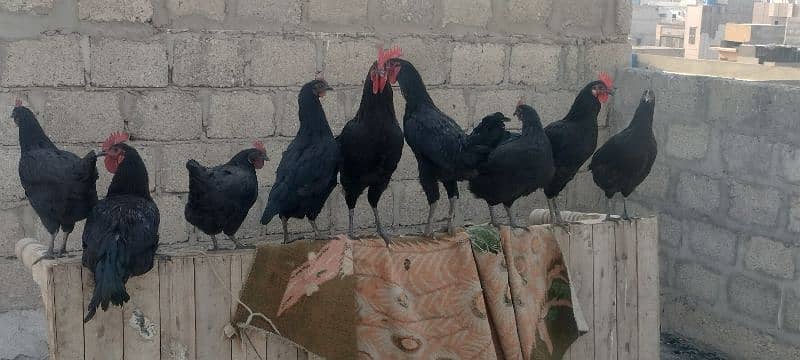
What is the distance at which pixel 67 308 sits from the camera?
2959 millimetres

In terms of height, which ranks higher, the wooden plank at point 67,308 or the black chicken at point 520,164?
the black chicken at point 520,164

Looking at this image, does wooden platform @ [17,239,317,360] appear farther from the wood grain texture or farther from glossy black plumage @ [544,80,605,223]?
glossy black plumage @ [544,80,605,223]

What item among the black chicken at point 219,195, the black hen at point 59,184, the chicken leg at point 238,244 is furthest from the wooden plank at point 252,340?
the black hen at point 59,184

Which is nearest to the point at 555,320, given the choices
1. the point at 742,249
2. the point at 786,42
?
the point at 742,249

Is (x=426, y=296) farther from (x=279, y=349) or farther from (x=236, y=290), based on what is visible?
(x=236, y=290)

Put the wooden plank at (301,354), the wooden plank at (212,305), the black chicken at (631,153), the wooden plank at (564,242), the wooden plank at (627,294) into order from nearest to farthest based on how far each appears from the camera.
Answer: the wooden plank at (212,305) → the wooden plank at (301,354) → the wooden plank at (564,242) → the wooden plank at (627,294) → the black chicken at (631,153)

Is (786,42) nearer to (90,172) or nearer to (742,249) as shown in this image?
(742,249)

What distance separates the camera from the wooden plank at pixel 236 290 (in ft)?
10.6

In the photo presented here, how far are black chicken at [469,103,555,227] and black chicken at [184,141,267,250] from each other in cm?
99

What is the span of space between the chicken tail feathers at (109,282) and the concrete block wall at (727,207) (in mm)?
3647

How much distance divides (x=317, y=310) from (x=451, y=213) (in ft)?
2.80

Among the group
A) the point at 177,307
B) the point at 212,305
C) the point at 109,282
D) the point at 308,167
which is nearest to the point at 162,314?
the point at 177,307

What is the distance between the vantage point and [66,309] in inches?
116

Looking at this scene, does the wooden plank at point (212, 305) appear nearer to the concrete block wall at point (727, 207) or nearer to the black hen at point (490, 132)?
Answer: the black hen at point (490, 132)
